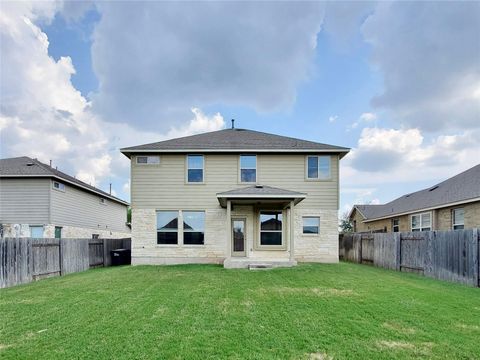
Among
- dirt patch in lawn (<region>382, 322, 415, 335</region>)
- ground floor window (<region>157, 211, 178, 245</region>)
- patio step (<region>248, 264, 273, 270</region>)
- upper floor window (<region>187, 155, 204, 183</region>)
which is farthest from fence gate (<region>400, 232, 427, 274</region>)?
ground floor window (<region>157, 211, 178, 245</region>)

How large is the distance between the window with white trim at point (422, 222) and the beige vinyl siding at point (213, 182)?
19.4ft

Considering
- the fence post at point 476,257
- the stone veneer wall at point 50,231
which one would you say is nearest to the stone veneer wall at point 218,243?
the stone veneer wall at point 50,231

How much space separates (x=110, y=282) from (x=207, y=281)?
2.94 m

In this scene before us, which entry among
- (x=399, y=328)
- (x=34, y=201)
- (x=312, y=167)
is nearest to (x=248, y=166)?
(x=312, y=167)

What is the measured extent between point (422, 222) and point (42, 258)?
1794cm

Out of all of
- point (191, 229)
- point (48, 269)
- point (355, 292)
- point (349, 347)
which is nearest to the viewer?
point (349, 347)

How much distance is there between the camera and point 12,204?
16719mm

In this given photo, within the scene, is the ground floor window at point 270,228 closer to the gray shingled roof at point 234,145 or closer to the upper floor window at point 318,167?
the upper floor window at point 318,167

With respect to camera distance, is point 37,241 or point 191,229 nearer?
point 37,241

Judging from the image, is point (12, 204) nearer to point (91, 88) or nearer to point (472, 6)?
point (91, 88)

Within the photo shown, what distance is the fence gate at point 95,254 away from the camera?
15.0 m

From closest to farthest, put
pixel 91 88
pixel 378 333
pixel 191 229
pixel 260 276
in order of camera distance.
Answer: pixel 378 333 → pixel 260 276 → pixel 191 229 → pixel 91 88

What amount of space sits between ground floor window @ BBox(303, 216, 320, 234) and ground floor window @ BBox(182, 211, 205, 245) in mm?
4630

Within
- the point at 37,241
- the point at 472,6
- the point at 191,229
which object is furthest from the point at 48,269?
the point at 472,6
